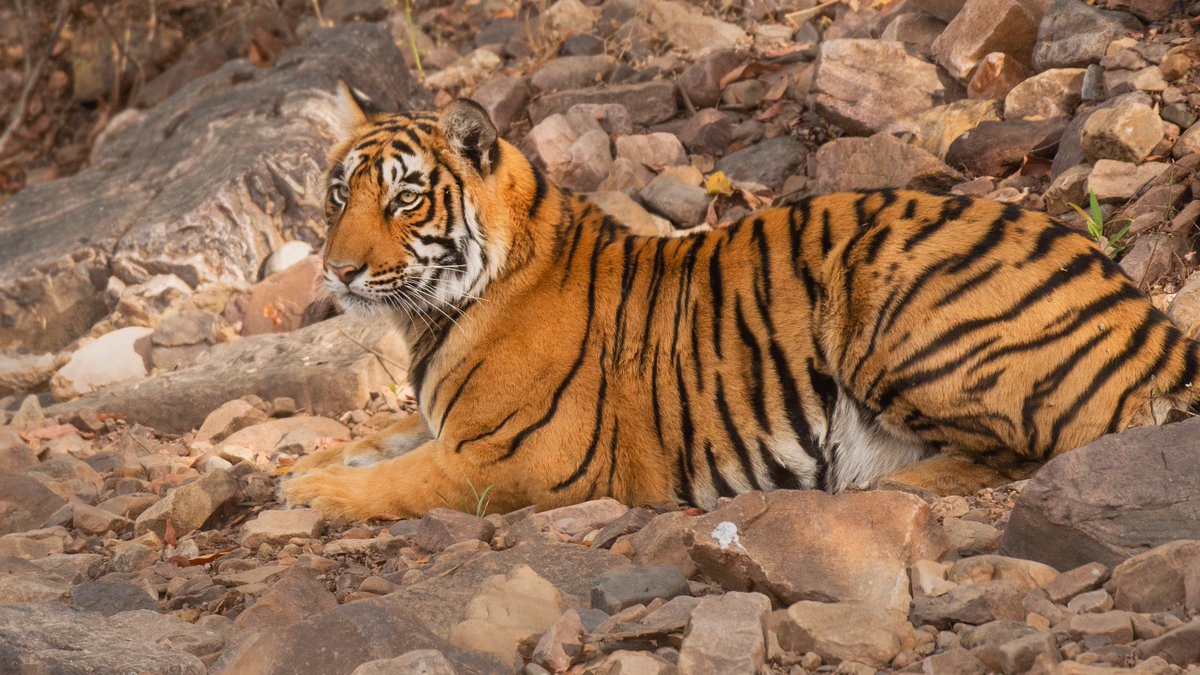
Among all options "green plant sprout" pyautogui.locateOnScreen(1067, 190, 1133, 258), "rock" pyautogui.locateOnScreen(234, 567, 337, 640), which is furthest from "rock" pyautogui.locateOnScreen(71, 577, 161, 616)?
"green plant sprout" pyautogui.locateOnScreen(1067, 190, 1133, 258)

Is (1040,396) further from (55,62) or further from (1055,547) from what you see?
(55,62)

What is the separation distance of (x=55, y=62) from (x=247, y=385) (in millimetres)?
8793

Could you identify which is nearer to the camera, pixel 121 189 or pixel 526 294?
pixel 526 294

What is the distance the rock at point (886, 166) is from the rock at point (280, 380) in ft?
Result: 7.68

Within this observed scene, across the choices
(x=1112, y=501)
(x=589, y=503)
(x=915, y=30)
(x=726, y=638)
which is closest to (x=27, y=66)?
(x=915, y=30)

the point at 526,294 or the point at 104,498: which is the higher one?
the point at 526,294

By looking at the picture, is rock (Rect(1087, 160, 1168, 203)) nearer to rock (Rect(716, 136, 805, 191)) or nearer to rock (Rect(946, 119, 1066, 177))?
rock (Rect(946, 119, 1066, 177))

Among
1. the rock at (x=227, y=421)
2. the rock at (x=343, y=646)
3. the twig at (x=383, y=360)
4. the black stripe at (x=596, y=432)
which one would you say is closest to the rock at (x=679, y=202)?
the twig at (x=383, y=360)

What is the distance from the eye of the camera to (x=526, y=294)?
4.57 m

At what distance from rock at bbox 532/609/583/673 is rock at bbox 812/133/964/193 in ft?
12.5

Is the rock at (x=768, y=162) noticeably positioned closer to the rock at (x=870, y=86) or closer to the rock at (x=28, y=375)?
the rock at (x=870, y=86)

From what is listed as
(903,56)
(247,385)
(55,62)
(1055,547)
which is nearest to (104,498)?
(247,385)

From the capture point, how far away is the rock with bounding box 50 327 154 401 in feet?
22.5

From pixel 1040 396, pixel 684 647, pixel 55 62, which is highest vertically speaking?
pixel 684 647
